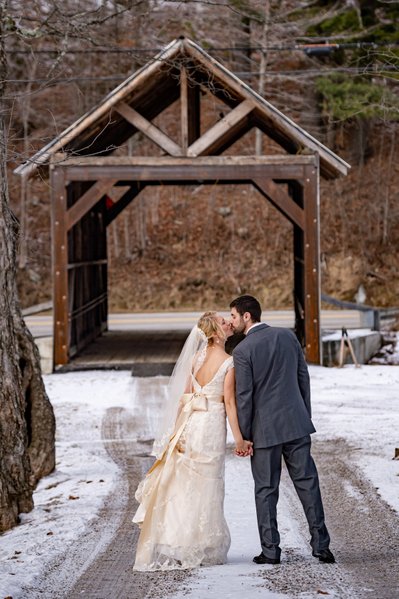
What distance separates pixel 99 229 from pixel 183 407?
1640cm

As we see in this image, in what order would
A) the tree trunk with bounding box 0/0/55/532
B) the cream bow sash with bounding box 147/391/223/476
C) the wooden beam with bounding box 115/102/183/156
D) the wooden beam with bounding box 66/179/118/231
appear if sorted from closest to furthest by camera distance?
1. the cream bow sash with bounding box 147/391/223/476
2. the tree trunk with bounding box 0/0/55/532
3. the wooden beam with bounding box 115/102/183/156
4. the wooden beam with bounding box 66/179/118/231

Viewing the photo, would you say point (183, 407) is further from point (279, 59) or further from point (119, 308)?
point (279, 59)

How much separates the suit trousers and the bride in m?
0.17

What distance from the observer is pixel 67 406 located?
14477 mm

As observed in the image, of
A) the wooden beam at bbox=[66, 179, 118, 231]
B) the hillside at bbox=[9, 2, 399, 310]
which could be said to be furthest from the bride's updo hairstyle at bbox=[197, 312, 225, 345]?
the hillside at bbox=[9, 2, 399, 310]

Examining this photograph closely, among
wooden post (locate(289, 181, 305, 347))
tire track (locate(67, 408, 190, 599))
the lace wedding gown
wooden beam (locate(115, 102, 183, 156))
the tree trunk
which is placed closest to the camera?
tire track (locate(67, 408, 190, 599))

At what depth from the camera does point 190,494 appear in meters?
6.95

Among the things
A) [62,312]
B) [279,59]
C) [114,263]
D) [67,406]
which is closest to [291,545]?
[67,406]

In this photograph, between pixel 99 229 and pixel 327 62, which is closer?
pixel 99 229

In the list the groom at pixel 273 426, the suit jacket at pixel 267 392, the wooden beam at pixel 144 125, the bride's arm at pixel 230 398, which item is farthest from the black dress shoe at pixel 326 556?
the wooden beam at pixel 144 125

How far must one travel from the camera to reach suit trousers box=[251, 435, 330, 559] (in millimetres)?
6656

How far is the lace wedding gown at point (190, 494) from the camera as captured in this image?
22.4 feet

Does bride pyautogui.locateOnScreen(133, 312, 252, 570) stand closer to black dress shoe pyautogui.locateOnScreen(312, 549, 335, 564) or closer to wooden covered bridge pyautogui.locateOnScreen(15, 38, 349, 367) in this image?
black dress shoe pyautogui.locateOnScreen(312, 549, 335, 564)

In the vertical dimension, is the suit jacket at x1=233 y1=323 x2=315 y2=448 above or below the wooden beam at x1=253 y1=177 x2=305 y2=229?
below
